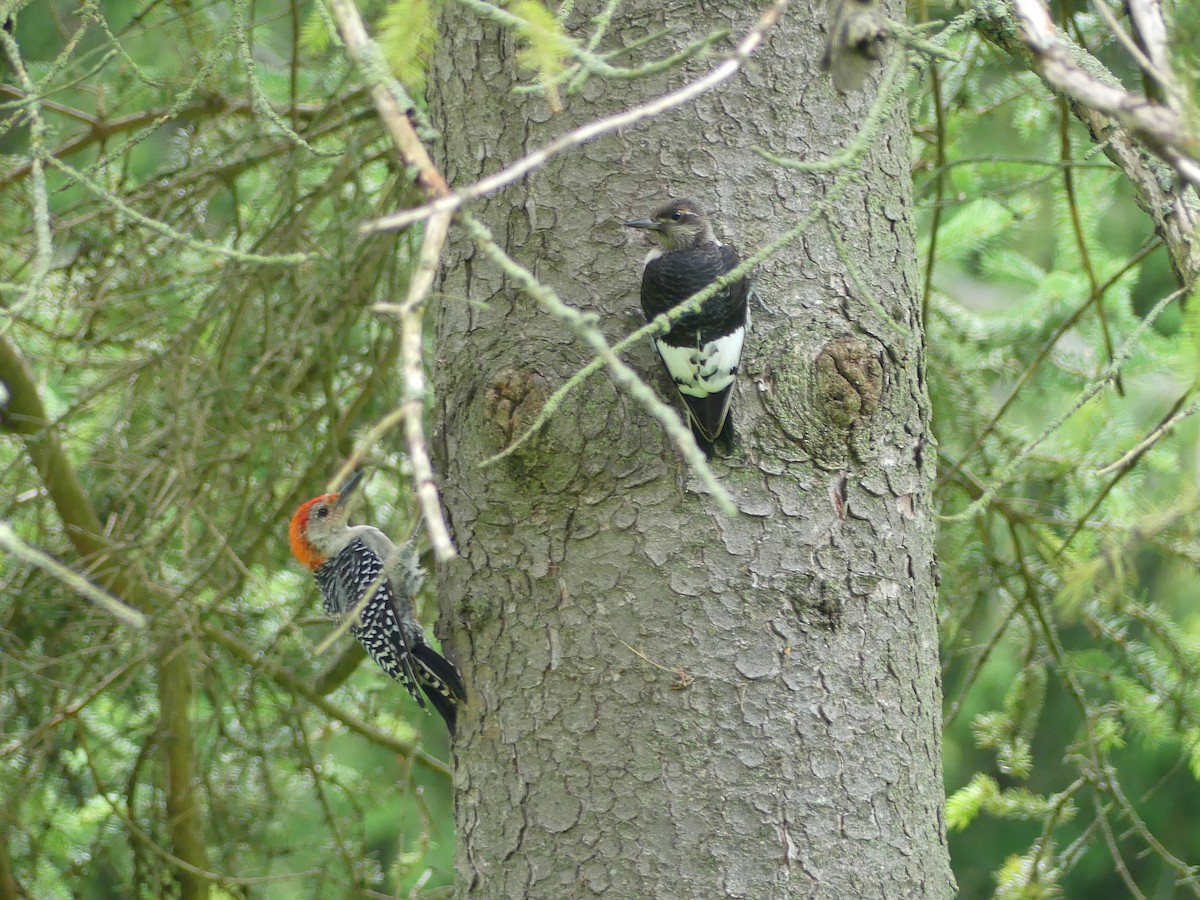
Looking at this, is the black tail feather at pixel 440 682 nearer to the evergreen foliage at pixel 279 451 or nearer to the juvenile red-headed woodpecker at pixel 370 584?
the juvenile red-headed woodpecker at pixel 370 584

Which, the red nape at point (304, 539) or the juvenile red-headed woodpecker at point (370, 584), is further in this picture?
the red nape at point (304, 539)

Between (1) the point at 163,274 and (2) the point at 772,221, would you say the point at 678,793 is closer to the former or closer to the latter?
(2) the point at 772,221

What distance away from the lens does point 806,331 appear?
7.06ft

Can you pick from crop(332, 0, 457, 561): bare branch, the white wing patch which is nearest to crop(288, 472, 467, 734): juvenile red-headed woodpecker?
the white wing patch

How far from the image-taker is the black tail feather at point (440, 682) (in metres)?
2.36

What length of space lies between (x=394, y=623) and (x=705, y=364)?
1552 mm

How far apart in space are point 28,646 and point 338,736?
4.68 feet

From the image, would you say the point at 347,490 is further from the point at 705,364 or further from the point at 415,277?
the point at 415,277

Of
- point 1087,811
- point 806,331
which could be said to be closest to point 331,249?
point 806,331

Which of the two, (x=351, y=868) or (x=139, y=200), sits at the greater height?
(x=139, y=200)

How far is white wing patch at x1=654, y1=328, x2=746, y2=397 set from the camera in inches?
86.5

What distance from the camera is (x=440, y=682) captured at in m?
2.81

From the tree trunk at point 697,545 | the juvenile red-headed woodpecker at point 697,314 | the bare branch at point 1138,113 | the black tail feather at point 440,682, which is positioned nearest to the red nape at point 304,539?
the black tail feather at point 440,682

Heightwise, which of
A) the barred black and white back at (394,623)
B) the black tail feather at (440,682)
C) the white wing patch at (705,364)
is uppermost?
the white wing patch at (705,364)
